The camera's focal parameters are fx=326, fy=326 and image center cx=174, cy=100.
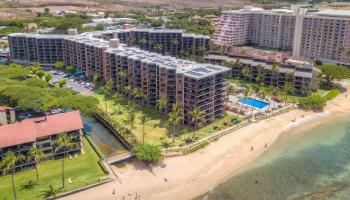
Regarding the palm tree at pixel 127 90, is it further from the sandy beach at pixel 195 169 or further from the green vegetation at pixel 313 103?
the green vegetation at pixel 313 103

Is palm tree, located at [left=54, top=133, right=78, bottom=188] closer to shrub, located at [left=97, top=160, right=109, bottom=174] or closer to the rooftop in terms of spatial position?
the rooftop

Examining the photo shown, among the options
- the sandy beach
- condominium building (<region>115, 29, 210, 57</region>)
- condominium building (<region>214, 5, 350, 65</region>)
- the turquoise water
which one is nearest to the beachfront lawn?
the sandy beach

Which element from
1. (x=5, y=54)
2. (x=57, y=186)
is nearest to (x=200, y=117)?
(x=57, y=186)

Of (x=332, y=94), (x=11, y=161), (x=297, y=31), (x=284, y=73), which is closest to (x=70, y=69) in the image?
(x=11, y=161)

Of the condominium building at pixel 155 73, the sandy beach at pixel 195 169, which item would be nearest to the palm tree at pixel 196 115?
the condominium building at pixel 155 73

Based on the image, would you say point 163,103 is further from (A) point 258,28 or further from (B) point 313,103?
(A) point 258,28
